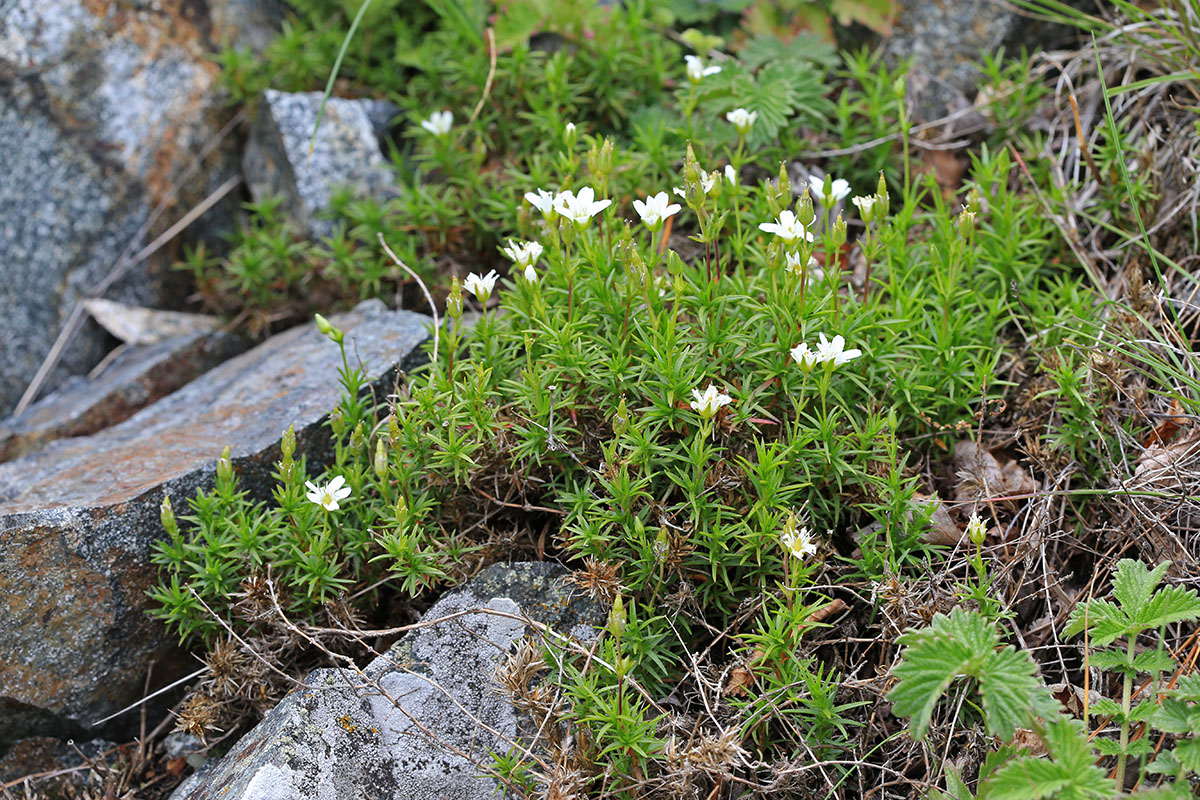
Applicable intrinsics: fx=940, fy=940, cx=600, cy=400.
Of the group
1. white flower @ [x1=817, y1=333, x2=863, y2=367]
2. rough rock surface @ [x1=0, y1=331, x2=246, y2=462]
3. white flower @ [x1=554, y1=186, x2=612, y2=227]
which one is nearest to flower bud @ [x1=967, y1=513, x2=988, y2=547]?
white flower @ [x1=817, y1=333, x2=863, y2=367]

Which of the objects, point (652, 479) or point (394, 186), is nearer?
point (652, 479)

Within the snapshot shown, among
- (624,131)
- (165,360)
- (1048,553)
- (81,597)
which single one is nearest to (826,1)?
(624,131)

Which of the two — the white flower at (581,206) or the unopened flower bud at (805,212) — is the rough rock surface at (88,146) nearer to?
the white flower at (581,206)

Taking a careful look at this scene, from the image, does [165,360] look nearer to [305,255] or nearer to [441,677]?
[305,255]

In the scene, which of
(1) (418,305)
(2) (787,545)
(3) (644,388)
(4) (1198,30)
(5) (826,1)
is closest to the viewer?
(2) (787,545)

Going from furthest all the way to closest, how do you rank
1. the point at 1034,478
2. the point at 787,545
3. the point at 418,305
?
the point at 418,305 < the point at 1034,478 < the point at 787,545

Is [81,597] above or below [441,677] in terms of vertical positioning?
above

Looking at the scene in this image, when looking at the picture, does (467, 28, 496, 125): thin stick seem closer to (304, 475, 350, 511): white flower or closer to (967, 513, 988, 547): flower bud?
(304, 475, 350, 511): white flower
